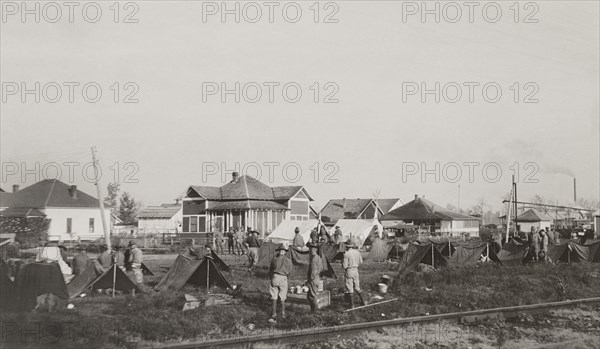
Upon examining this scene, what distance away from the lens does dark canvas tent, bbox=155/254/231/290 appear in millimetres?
16541

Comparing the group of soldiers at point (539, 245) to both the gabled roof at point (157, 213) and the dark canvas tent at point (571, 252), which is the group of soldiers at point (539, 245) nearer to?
the dark canvas tent at point (571, 252)

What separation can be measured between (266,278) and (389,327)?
7.97 meters

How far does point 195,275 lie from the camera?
16.8m

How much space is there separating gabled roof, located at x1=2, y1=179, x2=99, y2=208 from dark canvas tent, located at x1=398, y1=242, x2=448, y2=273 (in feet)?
118

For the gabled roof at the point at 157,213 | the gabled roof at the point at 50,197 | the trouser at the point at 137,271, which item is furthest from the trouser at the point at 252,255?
the gabled roof at the point at 157,213

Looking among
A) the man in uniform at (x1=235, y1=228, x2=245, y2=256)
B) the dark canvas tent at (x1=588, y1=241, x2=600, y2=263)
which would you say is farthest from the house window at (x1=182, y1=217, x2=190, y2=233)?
the dark canvas tent at (x1=588, y1=241, x2=600, y2=263)

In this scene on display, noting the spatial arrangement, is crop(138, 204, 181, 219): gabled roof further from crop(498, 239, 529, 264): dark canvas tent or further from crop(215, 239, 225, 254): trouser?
crop(498, 239, 529, 264): dark canvas tent

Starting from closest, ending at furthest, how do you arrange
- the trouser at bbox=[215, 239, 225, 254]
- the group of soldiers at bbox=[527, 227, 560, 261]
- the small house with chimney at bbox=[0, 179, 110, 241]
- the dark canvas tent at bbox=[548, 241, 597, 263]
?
the group of soldiers at bbox=[527, 227, 560, 261] → the dark canvas tent at bbox=[548, 241, 597, 263] → the trouser at bbox=[215, 239, 225, 254] → the small house with chimney at bbox=[0, 179, 110, 241]

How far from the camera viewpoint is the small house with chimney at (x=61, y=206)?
4772cm

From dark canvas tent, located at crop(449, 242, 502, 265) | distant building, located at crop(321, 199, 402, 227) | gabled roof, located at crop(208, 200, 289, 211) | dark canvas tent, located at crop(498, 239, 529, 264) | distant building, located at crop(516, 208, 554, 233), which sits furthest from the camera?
distant building, located at crop(516, 208, 554, 233)

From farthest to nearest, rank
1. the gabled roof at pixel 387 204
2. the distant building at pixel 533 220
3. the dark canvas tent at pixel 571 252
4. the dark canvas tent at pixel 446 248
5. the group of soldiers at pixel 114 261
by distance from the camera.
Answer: the distant building at pixel 533 220 < the gabled roof at pixel 387 204 < the dark canvas tent at pixel 571 252 < the dark canvas tent at pixel 446 248 < the group of soldiers at pixel 114 261

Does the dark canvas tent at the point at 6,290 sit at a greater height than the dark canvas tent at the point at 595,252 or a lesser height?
greater

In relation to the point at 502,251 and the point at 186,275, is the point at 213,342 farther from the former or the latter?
the point at 502,251

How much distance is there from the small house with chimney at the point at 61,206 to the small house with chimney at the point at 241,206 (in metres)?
7.52
